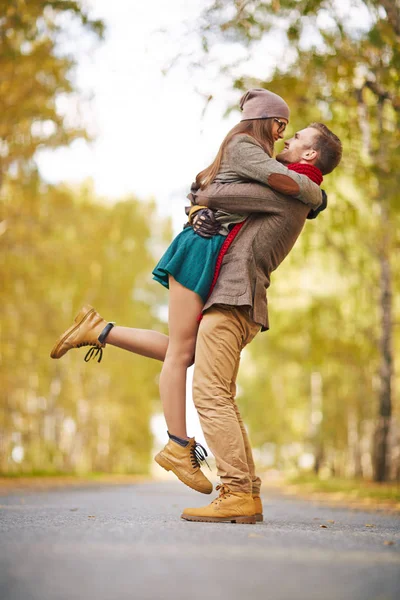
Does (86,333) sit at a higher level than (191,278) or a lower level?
lower

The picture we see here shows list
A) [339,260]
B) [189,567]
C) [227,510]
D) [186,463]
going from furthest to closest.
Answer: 1. [339,260]
2. [186,463]
3. [227,510]
4. [189,567]

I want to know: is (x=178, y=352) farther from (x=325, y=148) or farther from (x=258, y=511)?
(x=325, y=148)

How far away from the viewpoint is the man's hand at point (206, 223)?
4648 millimetres

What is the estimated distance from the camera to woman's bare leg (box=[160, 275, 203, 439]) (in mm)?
4641

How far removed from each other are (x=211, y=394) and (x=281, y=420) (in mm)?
31343

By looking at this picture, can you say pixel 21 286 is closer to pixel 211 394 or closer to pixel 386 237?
pixel 386 237

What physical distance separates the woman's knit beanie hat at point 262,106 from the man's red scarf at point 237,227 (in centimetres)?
31

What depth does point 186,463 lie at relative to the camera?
4504mm

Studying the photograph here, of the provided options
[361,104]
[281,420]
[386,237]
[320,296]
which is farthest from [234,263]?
[281,420]

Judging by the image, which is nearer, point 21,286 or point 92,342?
point 92,342

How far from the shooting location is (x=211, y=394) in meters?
4.50

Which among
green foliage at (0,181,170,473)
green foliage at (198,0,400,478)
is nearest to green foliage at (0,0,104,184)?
green foliage at (0,181,170,473)

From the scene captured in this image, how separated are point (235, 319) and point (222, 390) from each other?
1.27 feet

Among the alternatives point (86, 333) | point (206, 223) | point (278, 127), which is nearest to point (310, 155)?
point (278, 127)
